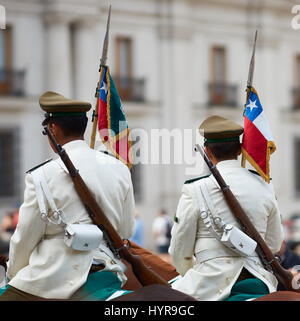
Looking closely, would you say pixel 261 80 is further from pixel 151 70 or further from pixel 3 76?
pixel 3 76

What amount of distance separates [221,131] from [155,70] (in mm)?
15905

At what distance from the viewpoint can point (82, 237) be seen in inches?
137

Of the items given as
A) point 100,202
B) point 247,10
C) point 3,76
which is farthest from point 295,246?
point 247,10

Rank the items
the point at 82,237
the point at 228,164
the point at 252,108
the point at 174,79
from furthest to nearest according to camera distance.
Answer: the point at 174,79
the point at 252,108
the point at 228,164
the point at 82,237

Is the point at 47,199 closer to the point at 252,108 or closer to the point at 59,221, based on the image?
the point at 59,221

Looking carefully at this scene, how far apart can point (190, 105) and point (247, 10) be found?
9.56ft

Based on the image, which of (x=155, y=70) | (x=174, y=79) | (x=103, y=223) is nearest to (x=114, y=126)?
(x=103, y=223)

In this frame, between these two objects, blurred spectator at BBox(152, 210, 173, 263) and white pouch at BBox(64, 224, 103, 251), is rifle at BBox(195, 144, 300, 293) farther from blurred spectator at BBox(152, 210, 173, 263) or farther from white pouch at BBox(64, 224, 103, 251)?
blurred spectator at BBox(152, 210, 173, 263)

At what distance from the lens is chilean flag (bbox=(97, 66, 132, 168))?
166 inches

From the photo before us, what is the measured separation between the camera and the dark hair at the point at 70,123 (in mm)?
3736

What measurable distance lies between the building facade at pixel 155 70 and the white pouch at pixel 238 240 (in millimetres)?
10923

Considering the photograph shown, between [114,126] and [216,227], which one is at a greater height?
[114,126]

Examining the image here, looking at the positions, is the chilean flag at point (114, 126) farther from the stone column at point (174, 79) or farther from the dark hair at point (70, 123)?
→ the stone column at point (174, 79)
